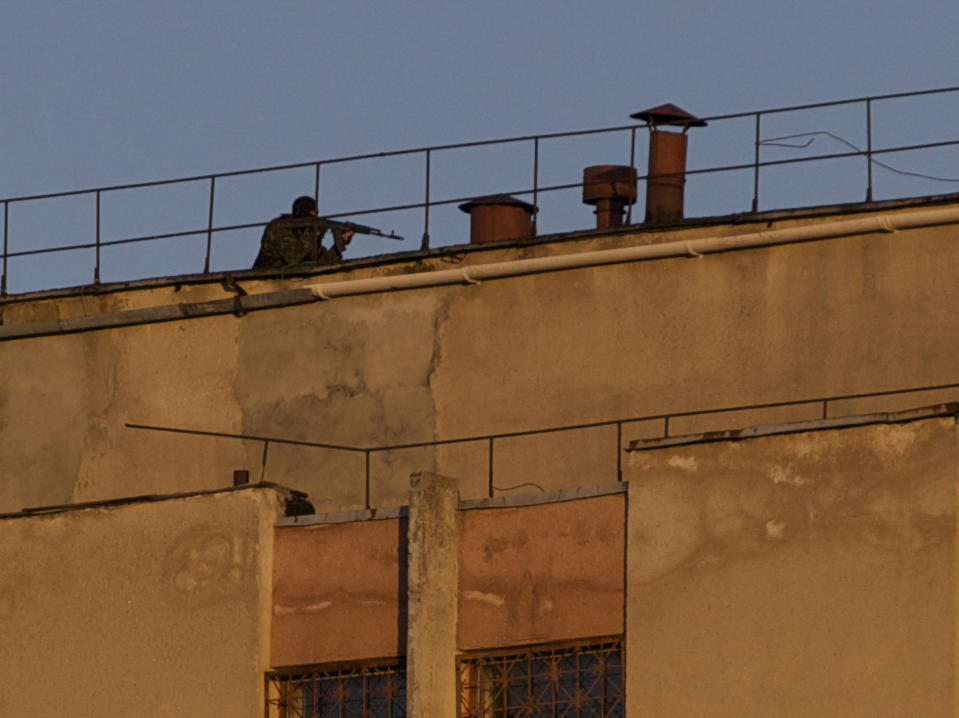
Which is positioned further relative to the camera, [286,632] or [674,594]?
[286,632]

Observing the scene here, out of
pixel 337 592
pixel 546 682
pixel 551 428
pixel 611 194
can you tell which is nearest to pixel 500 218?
pixel 611 194

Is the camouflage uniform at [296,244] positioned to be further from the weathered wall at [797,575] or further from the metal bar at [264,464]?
the weathered wall at [797,575]

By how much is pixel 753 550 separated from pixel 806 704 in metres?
1.36

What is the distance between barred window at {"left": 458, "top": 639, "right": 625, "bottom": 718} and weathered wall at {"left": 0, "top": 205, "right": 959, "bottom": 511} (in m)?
3.20

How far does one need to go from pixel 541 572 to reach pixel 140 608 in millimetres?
3842

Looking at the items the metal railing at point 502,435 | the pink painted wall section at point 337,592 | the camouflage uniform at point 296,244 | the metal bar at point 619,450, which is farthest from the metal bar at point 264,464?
the metal bar at point 619,450

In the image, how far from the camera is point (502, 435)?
28734 mm

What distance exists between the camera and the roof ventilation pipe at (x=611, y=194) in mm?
30342

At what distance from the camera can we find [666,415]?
91.0 ft

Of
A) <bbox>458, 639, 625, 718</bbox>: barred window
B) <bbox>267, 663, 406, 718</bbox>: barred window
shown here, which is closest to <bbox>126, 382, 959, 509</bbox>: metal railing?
<bbox>267, 663, 406, 718</bbox>: barred window

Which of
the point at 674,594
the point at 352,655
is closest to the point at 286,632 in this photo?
the point at 352,655

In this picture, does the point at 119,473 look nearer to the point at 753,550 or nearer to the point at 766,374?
the point at 766,374

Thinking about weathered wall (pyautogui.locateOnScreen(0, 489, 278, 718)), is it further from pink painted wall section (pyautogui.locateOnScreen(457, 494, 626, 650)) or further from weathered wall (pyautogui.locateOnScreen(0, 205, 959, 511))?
weathered wall (pyautogui.locateOnScreen(0, 205, 959, 511))

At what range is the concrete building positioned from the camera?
23.9 metres
